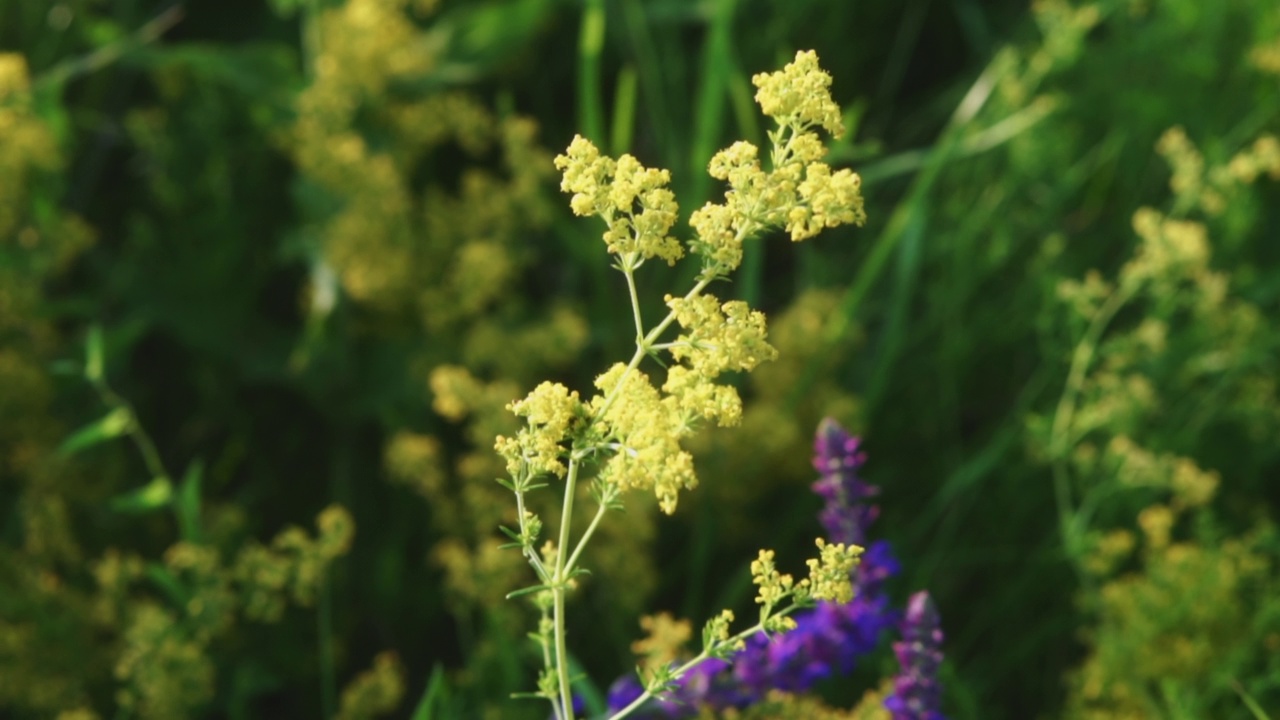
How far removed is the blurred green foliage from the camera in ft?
6.48

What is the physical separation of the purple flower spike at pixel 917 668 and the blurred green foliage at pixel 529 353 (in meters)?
0.37

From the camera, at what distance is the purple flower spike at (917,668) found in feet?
4.65

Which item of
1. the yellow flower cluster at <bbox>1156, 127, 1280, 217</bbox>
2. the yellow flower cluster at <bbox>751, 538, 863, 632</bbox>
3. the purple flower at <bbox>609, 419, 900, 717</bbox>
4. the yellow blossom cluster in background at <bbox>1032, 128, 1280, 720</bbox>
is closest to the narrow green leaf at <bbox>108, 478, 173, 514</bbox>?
the purple flower at <bbox>609, 419, 900, 717</bbox>

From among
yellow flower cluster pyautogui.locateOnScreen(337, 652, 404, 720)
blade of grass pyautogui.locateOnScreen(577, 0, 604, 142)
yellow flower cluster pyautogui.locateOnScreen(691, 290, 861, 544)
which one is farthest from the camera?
blade of grass pyautogui.locateOnScreen(577, 0, 604, 142)

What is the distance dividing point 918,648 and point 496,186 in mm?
1259

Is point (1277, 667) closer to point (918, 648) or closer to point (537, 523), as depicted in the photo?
point (918, 648)

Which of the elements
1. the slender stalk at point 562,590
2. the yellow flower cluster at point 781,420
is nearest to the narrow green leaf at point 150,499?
the yellow flower cluster at point 781,420

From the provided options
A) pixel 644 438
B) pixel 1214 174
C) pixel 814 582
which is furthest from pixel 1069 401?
pixel 644 438

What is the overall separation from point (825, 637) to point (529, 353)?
77 cm

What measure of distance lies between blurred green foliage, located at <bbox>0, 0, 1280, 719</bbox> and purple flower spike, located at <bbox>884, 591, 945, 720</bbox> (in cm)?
37

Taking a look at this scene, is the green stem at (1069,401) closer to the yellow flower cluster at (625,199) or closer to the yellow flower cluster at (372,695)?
the yellow flower cluster at (372,695)

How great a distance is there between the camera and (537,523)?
1.09m

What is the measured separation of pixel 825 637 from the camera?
1625 millimetres

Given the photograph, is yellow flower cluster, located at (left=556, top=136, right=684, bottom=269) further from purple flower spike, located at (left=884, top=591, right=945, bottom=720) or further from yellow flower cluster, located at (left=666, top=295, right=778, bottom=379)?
purple flower spike, located at (left=884, top=591, right=945, bottom=720)
